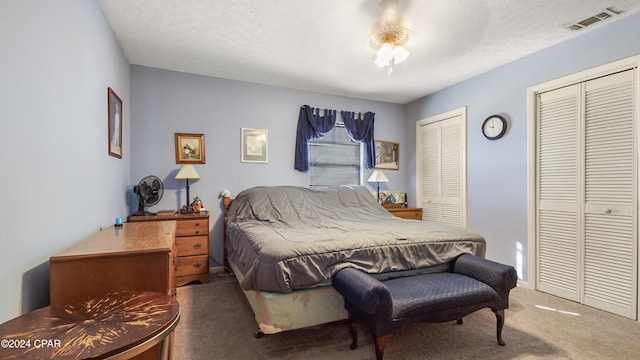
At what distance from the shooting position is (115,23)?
2490 mm

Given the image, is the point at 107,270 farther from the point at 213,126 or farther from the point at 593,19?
the point at 593,19

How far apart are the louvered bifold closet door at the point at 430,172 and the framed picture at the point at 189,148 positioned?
3.28m

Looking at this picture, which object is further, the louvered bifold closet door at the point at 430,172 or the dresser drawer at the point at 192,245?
the louvered bifold closet door at the point at 430,172

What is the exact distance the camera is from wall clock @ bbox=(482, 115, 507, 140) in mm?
3371

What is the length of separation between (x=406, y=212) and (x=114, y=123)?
12.2 ft

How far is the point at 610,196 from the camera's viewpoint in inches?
101

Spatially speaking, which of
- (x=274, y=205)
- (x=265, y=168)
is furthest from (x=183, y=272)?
(x=265, y=168)

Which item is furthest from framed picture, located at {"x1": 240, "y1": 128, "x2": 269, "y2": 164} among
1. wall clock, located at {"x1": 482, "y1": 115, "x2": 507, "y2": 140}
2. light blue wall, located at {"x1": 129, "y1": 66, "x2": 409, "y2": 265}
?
wall clock, located at {"x1": 482, "y1": 115, "x2": 507, "y2": 140}

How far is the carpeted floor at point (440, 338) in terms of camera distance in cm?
186

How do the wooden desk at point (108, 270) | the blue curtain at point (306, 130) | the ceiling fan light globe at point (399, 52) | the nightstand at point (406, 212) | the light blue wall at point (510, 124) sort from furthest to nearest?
the nightstand at point (406, 212) < the blue curtain at point (306, 130) < the light blue wall at point (510, 124) < the ceiling fan light globe at point (399, 52) < the wooden desk at point (108, 270)

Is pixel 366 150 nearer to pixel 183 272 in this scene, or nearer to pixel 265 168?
pixel 265 168

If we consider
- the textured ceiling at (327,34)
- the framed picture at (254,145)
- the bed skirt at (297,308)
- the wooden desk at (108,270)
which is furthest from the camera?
the framed picture at (254,145)

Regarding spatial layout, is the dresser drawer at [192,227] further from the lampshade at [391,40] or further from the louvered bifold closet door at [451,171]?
the louvered bifold closet door at [451,171]

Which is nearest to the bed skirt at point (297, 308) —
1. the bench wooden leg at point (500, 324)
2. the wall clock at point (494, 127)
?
the bench wooden leg at point (500, 324)
